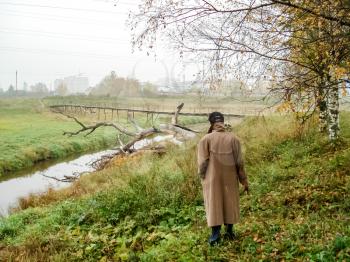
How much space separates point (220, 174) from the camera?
5.98 m

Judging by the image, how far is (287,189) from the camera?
329 inches

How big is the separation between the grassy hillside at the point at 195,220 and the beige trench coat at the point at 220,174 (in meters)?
0.54

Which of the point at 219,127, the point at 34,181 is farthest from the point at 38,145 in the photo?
the point at 219,127

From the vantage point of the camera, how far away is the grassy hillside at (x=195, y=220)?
5789 millimetres

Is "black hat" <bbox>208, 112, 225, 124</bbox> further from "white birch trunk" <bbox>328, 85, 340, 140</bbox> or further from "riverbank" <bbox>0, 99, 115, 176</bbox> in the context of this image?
"riverbank" <bbox>0, 99, 115, 176</bbox>

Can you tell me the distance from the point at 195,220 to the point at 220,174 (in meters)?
2.12

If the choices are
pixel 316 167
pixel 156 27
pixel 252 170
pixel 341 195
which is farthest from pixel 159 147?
pixel 156 27

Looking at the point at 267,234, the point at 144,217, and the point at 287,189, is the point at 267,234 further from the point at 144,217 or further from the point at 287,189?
the point at 144,217

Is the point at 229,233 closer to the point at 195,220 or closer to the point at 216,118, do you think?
the point at 195,220

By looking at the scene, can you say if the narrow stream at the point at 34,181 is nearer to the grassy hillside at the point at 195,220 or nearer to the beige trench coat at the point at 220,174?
the grassy hillside at the point at 195,220

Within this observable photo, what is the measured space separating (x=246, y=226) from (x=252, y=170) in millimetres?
4081

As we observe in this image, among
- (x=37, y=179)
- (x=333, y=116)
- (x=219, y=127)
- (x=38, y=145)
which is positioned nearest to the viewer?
(x=219, y=127)

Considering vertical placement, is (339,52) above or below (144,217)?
above

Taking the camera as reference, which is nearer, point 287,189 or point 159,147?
point 287,189
